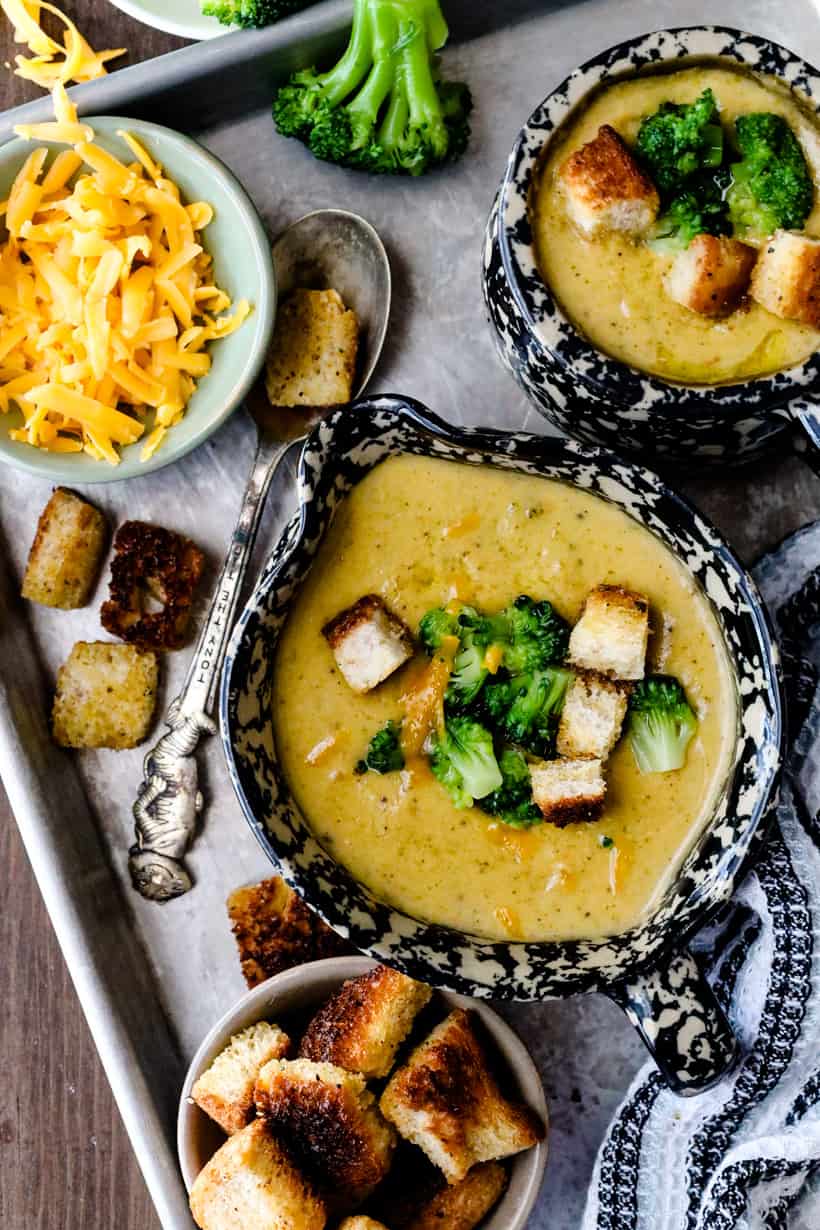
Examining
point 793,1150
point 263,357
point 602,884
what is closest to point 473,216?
point 263,357

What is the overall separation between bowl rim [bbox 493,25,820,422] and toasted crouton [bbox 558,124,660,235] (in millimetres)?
80

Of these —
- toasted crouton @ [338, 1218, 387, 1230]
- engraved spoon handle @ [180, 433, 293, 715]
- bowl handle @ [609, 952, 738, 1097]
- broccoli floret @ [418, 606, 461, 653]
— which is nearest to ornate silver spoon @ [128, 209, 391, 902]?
engraved spoon handle @ [180, 433, 293, 715]

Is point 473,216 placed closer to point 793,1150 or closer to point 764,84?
point 764,84

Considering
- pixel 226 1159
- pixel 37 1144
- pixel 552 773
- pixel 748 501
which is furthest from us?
pixel 37 1144

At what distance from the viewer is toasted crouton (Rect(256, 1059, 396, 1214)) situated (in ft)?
7.53

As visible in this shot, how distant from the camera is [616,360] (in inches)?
80.7

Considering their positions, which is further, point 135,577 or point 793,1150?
point 135,577

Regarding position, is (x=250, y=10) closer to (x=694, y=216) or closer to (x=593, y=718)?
(x=694, y=216)

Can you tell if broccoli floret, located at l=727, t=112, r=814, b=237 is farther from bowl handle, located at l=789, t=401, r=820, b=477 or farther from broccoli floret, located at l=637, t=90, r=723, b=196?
bowl handle, located at l=789, t=401, r=820, b=477

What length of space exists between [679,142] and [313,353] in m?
0.78

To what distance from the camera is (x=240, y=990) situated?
8.38ft

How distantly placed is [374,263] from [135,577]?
30.8 inches

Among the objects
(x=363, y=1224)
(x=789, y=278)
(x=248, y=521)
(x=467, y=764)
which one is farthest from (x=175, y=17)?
(x=363, y=1224)

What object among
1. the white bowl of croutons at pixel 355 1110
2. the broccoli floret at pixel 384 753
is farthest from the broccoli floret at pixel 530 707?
the white bowl of croutons at pixel 355 1110
